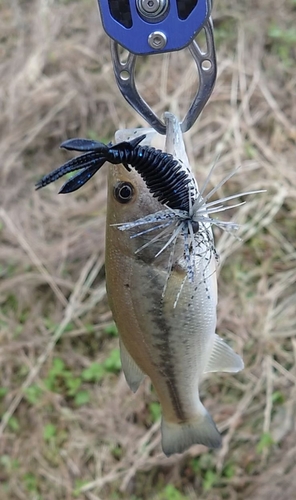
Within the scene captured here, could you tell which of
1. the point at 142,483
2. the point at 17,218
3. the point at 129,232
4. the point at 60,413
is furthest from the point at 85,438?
the point at 129,232

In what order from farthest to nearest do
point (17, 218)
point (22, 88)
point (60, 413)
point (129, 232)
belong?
point (22, 88)
point (17, 218)
point (60, 413)
point (129, 232)

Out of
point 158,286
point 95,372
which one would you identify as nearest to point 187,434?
point 158,286

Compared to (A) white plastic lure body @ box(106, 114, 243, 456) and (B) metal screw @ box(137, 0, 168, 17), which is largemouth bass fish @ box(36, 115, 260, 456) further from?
(B) metal screw @ box(137, 0, 168, 17)

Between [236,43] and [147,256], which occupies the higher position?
[236,43]

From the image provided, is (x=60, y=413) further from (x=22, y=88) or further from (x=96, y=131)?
(x=22, y=88)

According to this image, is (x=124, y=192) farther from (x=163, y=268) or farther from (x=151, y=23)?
(x=151, y=23)

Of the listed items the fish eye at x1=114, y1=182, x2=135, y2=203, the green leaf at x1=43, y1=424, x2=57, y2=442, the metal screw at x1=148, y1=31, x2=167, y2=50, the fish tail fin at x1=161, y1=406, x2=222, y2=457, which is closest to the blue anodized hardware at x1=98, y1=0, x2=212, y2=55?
the metal screw at x1=148, y1=31, x2=167, y2=50

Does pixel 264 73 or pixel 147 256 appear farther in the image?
pixel 264 73

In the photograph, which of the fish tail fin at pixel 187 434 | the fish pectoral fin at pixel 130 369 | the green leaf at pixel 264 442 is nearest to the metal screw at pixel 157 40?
the fish pectoral fin at pixel 130 369
